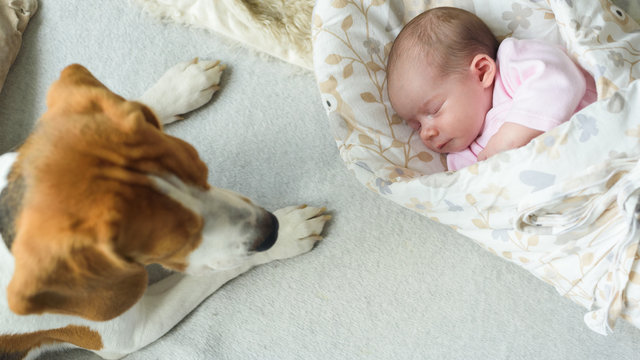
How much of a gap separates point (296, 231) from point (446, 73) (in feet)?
2.39

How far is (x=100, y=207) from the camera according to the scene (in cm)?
106

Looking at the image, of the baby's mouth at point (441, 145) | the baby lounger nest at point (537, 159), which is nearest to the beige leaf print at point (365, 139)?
the baby lounger nest at point (537, 159)

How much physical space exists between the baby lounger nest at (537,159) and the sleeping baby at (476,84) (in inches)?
3.6

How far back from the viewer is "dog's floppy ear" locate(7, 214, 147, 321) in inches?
42.0

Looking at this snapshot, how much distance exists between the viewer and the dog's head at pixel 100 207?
1.06 metres

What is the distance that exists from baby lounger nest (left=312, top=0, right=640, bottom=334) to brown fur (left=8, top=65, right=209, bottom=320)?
70 cm

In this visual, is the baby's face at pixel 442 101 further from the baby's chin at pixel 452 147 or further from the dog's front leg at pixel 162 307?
the dog's front leg at pixel 162 307

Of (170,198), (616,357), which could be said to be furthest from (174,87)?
(616,357)

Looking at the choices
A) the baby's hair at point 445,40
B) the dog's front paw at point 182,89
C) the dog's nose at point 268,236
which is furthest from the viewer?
the dog's front paw at point 182,89

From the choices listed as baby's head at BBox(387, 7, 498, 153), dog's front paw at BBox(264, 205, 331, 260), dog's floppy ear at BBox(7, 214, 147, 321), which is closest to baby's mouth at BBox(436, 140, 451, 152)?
baby's head at BBox(387, 7, 498, 153)

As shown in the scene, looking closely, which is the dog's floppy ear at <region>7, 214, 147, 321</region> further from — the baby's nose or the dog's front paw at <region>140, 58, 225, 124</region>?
the baby's nose

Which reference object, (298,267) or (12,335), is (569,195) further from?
(12,335)

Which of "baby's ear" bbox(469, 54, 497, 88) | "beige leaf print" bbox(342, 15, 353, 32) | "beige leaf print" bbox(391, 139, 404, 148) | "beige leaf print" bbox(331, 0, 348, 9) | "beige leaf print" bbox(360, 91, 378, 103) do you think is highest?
"beige leaf print" bbox(331, 0, 348, 9)

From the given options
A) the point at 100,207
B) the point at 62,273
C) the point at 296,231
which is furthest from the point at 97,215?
the point at 296,231
